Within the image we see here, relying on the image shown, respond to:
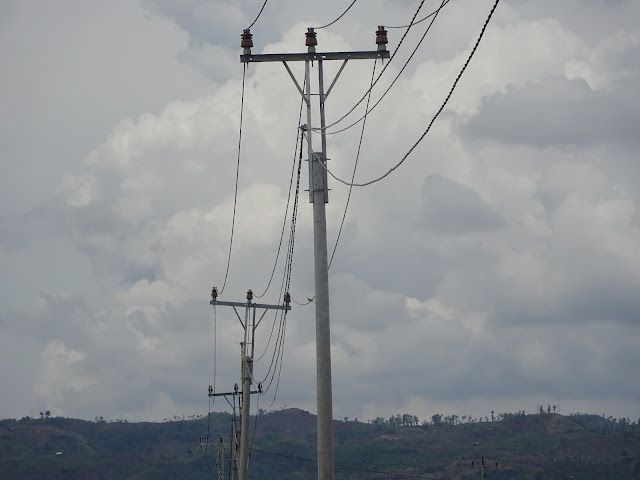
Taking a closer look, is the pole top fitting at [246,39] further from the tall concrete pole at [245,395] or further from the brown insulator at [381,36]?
the tall concrete pole at [245,395]

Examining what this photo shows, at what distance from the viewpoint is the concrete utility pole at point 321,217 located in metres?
21.0

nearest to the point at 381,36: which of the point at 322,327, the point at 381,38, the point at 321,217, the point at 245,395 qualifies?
the point at 381,38


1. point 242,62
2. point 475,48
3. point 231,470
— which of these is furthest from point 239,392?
point 475,48

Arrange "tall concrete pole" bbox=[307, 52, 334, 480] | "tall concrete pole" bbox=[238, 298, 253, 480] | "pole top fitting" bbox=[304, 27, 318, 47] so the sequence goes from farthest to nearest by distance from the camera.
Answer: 1. "tall concrete pole" bbox=[238, 298, 253, 480]
2. "pole top fitting" bbox=[304, 27, 318, 47]
3. "tall concrete pole" bbox=[307, 52, 334, 480]

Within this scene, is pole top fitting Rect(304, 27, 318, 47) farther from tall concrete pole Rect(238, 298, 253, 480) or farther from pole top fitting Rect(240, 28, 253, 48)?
tall concrete pole Rect(238, 298, 253, 480)

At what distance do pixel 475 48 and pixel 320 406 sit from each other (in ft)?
27.6

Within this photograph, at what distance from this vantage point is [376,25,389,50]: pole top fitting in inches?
961

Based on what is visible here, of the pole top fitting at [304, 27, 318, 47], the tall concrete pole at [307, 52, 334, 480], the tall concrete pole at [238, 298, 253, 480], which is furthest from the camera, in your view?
the tall concrete pole at [238, 298, 253, 480]

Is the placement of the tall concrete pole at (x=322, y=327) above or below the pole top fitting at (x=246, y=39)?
below

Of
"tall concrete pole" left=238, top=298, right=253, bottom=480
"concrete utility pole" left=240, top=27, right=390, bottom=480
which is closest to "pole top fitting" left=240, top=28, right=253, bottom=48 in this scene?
"concrete utility pole" left=240, top=27, right=390, bottom=480

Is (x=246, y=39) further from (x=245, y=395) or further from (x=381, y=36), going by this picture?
(x=245, y=395)

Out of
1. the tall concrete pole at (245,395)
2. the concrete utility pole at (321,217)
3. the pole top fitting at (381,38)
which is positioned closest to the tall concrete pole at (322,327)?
the concrete utility pole at (321,217)

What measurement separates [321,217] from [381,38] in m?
4.69

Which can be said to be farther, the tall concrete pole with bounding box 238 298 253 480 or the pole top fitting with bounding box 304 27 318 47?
the tall concrete pole with bounding box 238 298 253 480
